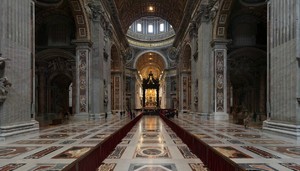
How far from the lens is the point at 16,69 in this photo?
349 inches

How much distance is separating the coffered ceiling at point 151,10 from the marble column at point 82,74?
538 inches

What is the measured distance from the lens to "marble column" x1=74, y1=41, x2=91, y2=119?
16953 millimetres

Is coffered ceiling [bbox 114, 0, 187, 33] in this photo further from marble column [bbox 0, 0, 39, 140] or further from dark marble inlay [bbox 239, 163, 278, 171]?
dark marble inlay [bbox 239, 163, 278, 171]

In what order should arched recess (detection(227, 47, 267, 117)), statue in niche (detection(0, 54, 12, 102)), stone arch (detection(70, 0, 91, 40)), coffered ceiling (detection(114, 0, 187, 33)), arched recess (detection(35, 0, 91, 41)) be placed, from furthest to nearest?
coffered ceiling (detection(114, 0, 187, 33))
arched recess (detection(227, 47, 267, 117))
arched recess (detection(35, 0, 91, 41))
stone arch (detection(70, 0, 91, 40))
statue in niche (detection(0, 54, 12, 102))

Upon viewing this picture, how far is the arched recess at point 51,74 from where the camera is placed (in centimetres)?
1833

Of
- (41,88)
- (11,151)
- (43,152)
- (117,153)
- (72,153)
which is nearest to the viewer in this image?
(72,153)

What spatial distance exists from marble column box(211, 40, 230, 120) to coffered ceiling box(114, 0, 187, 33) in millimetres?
14009

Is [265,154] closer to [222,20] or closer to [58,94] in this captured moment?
[222,20]

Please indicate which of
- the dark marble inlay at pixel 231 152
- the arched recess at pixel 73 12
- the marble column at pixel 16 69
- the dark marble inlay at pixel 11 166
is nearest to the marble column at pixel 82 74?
the arched recess at pixel 73 12

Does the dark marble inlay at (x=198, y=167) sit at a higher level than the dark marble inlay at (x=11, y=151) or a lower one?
lower

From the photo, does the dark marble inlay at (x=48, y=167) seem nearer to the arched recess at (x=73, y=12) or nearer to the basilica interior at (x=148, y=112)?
the basilica interior at (x=148, y=112)

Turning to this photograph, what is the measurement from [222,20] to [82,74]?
947 cm

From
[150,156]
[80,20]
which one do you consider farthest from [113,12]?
[150,156]

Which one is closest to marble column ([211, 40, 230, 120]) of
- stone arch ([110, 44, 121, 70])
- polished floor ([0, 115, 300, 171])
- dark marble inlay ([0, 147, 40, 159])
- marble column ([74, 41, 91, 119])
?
marble column ([74, 41, 91, 119])
